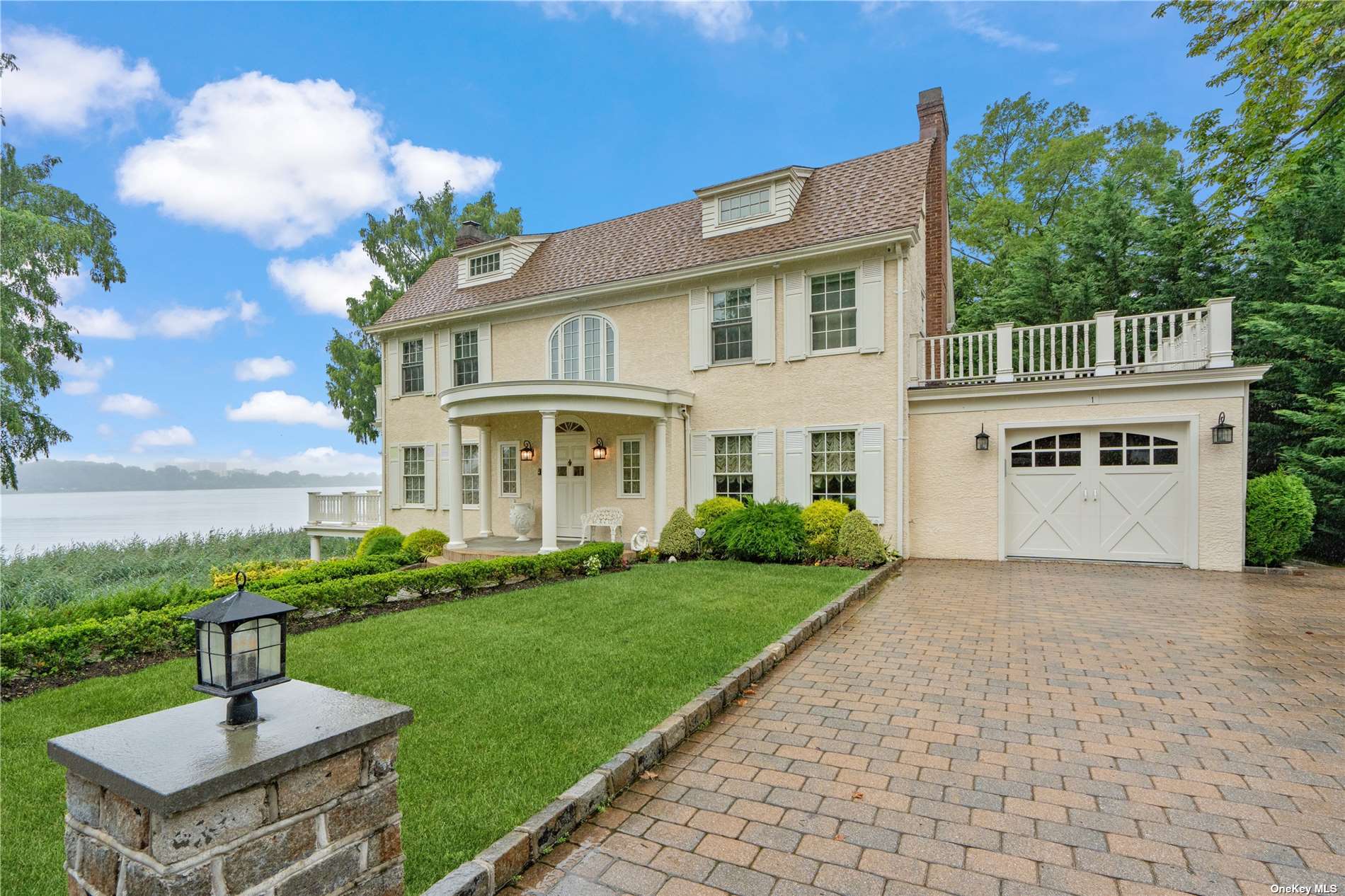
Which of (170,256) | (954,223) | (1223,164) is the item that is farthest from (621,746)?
(954,223)

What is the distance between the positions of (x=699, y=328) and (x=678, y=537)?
4.24m

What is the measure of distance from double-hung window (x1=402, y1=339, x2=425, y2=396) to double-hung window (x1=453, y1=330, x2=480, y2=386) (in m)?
1.12

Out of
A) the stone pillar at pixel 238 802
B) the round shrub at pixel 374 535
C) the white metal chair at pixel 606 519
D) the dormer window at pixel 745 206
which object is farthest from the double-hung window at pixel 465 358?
the stone pillar at pixel 238 802

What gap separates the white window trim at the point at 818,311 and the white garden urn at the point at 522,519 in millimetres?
6650

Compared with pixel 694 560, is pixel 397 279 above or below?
above

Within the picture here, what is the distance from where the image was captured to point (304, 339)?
25188 mm

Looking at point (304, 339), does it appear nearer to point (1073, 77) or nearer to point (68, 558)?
point (68, 558)

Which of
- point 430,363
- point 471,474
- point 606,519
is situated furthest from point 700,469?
point 430,363

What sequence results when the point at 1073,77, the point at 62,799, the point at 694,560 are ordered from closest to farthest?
1. the point at 62,799
2. the point at 694,560
3. the point at 1073,77

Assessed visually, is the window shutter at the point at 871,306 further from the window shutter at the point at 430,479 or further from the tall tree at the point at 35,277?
the tall tree at the point at 35,277

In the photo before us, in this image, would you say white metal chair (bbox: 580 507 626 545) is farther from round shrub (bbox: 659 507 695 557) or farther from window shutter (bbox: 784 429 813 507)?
window shutter (bbox: 784 429 813 507)

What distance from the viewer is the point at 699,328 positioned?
12.3 metres

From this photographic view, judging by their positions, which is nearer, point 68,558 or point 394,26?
point 394,26

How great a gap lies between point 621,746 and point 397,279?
1021 inches
